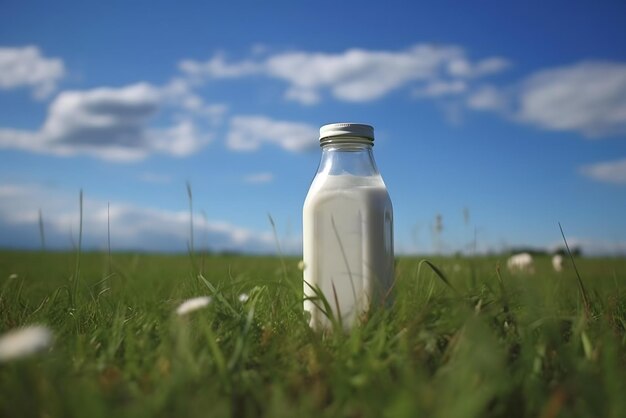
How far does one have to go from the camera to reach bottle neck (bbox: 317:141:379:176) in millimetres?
2289

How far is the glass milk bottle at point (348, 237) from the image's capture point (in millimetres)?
2137

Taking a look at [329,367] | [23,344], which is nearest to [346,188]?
[329,367]

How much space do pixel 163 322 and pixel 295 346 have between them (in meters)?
0.53

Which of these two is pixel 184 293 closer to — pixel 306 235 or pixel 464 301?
pixel 306 235

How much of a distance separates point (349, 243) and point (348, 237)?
0.03 m

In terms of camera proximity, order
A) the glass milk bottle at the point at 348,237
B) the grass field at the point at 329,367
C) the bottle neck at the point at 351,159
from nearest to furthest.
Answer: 1. the grass field at the point at 329,367
2. the glass milk bottle at the point at 348,237
3. the bottle neck at the point at 351,159

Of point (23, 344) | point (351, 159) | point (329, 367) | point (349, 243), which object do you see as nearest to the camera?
point (23, 344)

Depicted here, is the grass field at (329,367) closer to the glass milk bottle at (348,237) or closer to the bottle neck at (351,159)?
the glass milk bottle at (348,237)

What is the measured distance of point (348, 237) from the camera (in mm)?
2166

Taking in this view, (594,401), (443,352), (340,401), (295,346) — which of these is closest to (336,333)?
(295,346)

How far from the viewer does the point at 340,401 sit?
50.1 inches

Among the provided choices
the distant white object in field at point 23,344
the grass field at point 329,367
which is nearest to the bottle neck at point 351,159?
the grass field at point 329,367

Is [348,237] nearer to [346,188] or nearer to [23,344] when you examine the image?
[346,188]

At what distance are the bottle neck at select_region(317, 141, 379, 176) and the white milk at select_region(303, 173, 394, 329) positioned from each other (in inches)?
3.6
